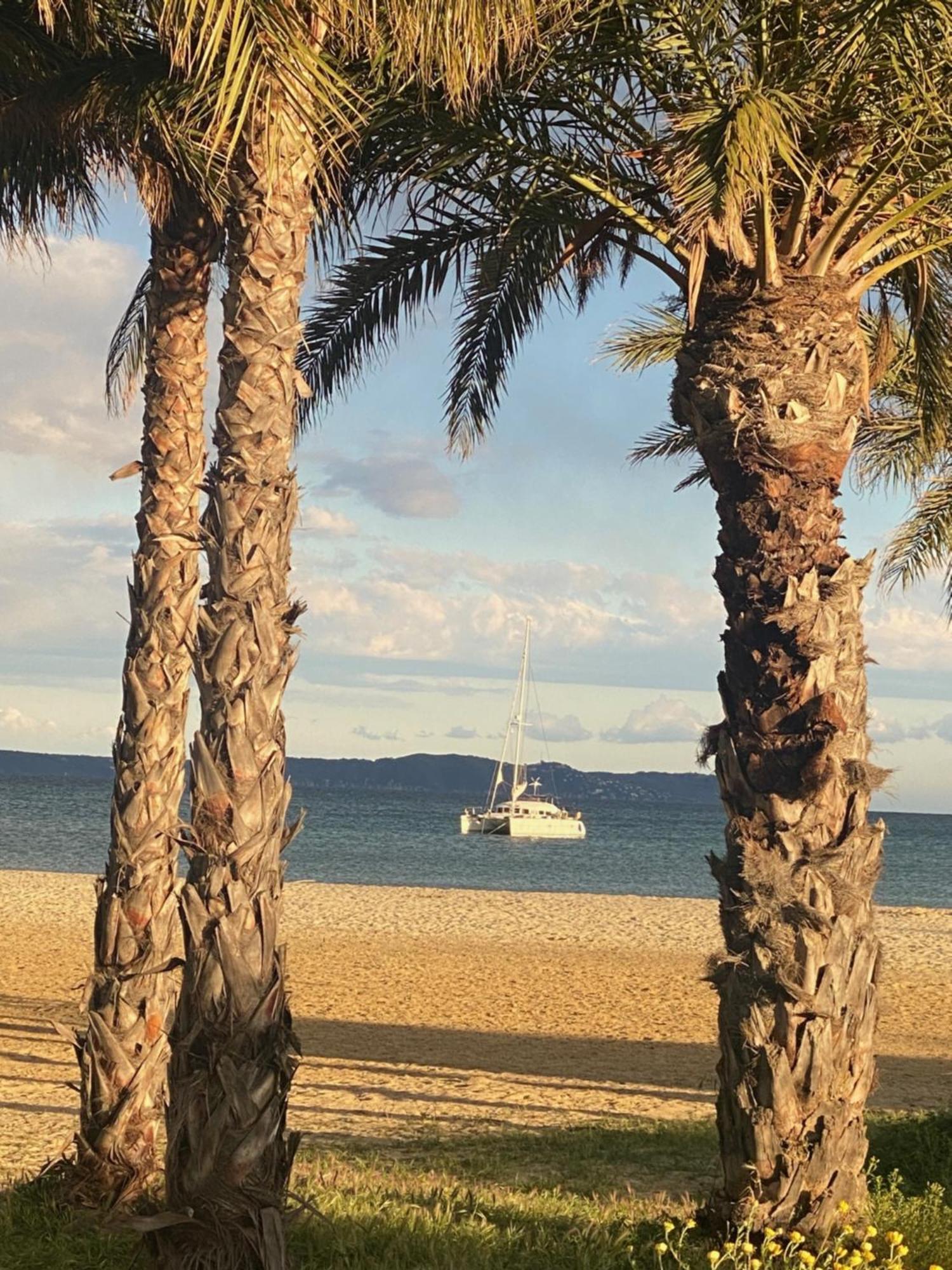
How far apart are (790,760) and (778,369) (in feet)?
6.21

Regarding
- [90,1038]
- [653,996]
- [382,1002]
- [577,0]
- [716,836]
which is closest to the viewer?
[577,0]

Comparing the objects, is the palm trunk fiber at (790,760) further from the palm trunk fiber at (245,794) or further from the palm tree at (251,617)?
the palm trunk fiber at (245,794)

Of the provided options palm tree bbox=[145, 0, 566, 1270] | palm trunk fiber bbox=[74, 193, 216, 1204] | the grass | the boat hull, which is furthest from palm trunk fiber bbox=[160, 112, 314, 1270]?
the boat hull

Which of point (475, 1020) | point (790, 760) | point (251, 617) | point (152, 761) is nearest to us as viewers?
point (251, 617)

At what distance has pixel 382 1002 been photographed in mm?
16734

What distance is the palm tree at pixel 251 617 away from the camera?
208 inches

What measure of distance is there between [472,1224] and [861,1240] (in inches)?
71.5

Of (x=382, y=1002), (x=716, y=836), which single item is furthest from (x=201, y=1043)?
(x=716, y=836)

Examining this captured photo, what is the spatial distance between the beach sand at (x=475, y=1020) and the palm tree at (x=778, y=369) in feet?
15.2

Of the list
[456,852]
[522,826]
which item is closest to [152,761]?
[456,852]

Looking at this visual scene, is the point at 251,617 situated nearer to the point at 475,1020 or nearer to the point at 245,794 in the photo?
the point at 245,794

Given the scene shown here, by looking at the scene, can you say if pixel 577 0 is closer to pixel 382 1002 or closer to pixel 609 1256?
pixel 609 1256

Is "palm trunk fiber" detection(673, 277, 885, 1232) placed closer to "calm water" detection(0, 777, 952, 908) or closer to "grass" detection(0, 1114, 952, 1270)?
"grass" detection(0, 1114, 952, 1270)

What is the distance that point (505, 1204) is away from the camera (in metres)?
7.16
